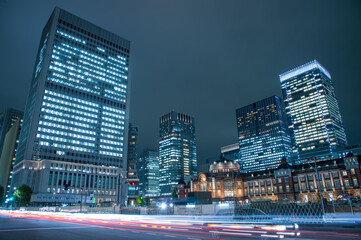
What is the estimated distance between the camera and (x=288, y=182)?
129000 millimetres

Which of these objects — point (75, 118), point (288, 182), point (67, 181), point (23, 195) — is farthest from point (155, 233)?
point (75, 118)

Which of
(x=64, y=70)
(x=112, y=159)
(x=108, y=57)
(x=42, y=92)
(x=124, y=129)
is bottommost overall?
(x=112, y=159)

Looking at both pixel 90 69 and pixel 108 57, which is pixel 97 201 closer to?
pixel 90 69

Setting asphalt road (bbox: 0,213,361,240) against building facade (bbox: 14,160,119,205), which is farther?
building facade (bbox: 14,160,119,205)

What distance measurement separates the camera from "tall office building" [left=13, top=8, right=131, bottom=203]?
131 m

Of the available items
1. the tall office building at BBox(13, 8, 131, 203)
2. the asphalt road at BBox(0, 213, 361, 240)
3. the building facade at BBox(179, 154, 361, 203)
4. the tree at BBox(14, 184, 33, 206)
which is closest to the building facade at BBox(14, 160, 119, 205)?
the tall office building at BBox(13, 8, 131, 203)

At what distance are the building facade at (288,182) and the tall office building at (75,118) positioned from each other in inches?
2420

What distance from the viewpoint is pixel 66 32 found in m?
160

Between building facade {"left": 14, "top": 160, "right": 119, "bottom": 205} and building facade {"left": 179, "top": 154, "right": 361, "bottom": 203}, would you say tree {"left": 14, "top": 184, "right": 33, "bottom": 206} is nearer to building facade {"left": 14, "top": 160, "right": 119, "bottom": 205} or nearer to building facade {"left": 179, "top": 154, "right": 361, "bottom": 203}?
building facade {"left": 14, "top": 160, "right": 119, "bottom": 205}

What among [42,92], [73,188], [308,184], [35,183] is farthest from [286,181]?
[42,92]

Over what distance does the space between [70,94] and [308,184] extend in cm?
Answer: 14245

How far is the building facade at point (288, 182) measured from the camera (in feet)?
360

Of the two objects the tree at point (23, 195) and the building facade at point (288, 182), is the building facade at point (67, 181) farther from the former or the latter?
the building facade at point (288, 182)

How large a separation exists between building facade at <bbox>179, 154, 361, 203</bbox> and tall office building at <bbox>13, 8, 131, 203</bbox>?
202ft
